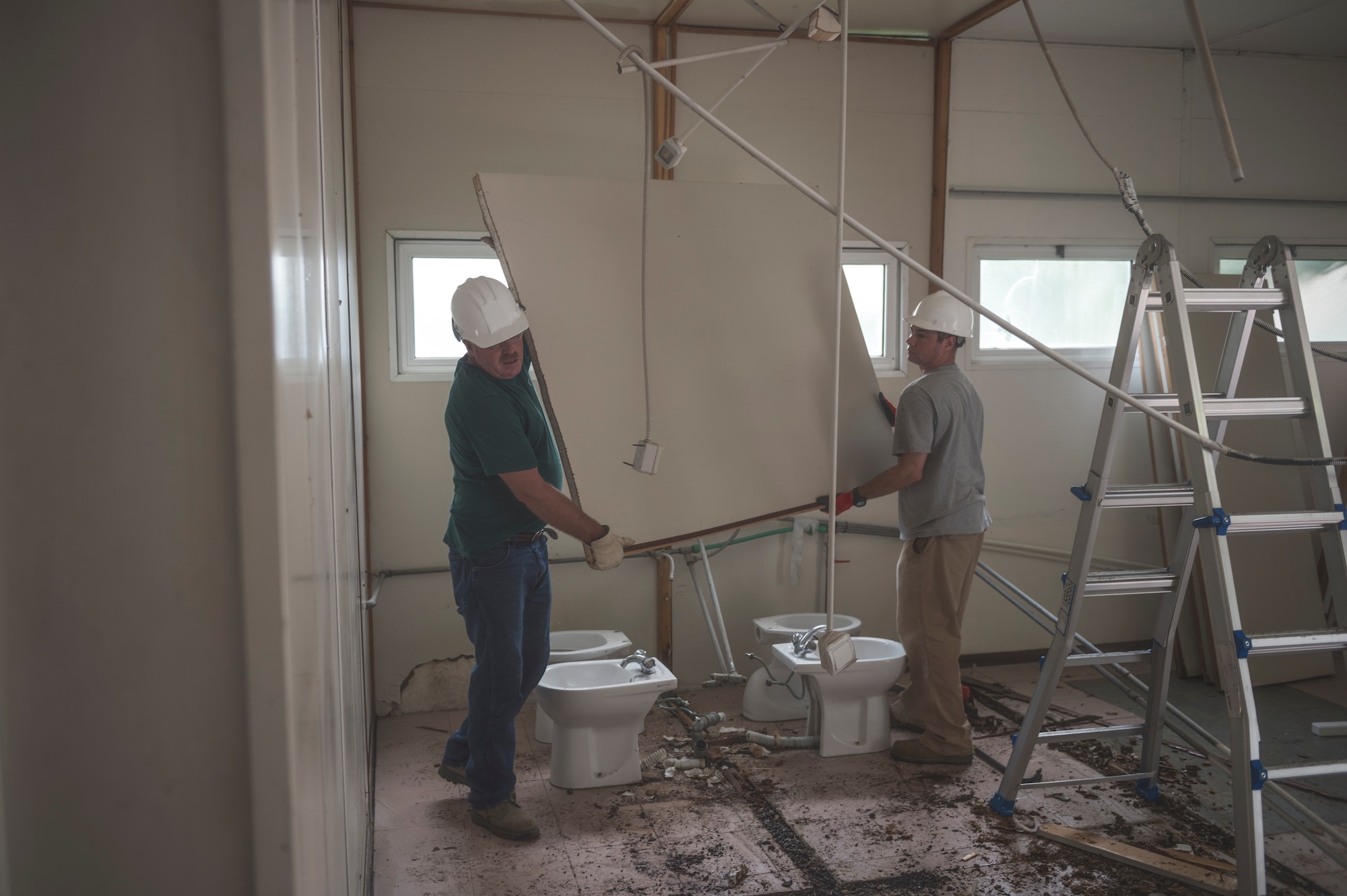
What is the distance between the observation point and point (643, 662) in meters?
3.04

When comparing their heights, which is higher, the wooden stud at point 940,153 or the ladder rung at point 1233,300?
the wooden stud at point 940,153

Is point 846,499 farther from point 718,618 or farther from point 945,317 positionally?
point 718,618

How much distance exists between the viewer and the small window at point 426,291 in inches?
140

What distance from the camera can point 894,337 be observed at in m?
4.10

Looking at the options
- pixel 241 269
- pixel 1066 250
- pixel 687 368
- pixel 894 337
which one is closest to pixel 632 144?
pixel 894 337

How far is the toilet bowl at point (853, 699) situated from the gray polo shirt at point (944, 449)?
1.73ft

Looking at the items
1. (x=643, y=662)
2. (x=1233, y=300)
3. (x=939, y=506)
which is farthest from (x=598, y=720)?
(x=1233, y=300)

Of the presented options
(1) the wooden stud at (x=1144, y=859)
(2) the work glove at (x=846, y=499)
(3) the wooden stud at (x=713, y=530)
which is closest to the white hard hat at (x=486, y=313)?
(3) the wooden stud at (x=713, y=530)

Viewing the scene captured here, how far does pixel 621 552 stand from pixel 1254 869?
1.65 metres

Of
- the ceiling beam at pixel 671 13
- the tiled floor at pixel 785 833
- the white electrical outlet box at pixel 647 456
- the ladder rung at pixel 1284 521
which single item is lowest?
the tiled floor at pixel 785 833

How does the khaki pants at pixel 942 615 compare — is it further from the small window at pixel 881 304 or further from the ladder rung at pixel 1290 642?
the small window at pixel 881 304

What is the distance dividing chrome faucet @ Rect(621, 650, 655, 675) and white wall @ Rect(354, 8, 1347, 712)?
2.45ft

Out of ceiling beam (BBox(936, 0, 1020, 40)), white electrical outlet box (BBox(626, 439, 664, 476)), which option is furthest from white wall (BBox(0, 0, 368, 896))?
ceiling beam (BBox(936, 0, 1020, 40))

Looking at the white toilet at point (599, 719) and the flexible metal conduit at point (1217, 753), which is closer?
the flexible metal conduit at point (1217, 753)
